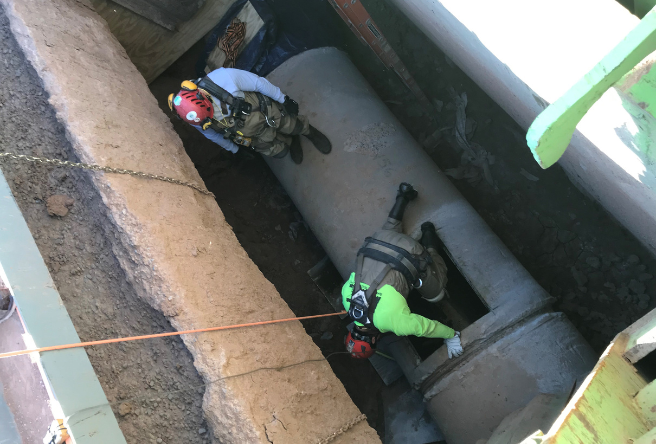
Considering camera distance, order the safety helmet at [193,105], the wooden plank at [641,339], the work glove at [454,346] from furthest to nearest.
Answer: the safety helmet at [193,105] → the work glove at [454,346] → the wooden plank at [641,339]

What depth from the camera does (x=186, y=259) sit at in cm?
269

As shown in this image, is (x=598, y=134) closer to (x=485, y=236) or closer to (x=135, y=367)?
(x=485, y=236)

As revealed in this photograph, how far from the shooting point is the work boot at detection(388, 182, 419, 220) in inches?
132

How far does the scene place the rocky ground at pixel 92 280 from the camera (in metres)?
2.48

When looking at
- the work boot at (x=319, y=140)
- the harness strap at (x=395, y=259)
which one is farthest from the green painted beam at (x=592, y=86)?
the work boot at (x=319, y=140)

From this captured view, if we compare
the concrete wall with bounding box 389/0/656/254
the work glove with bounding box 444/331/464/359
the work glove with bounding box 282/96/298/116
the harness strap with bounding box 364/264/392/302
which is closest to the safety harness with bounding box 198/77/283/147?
the work glove with bounding box 282/96/298/116

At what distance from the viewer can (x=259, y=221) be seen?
4.79 m

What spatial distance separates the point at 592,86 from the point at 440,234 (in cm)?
229

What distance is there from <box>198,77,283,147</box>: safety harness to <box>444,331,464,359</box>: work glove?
7.39 ft

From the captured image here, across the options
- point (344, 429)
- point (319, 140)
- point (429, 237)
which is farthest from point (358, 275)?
point (319, 140)

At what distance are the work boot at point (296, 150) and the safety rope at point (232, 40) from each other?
3.89 ft

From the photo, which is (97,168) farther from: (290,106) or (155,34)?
(155,34)

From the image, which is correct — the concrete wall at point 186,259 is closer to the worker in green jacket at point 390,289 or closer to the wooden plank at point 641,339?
the worker in green jacket at point 390,289

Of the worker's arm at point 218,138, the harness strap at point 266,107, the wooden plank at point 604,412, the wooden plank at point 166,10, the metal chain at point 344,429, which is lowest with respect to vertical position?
the metal chain at point 344,429
